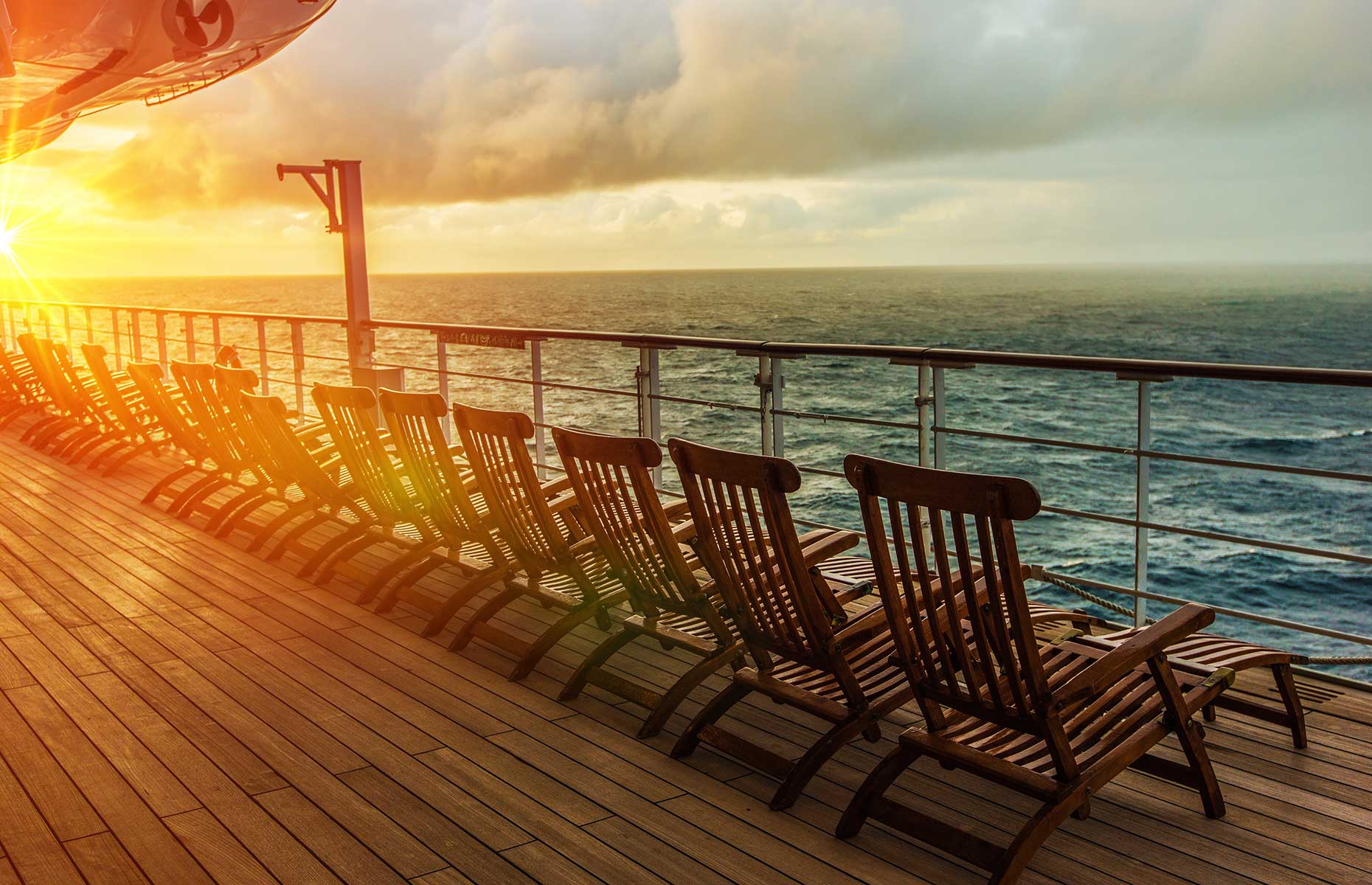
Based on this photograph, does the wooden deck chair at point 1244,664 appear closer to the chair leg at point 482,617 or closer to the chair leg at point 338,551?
the chair leg at point 482,617

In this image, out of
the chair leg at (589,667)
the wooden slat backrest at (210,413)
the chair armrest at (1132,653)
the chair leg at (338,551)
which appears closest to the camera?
the chair armrest at (1132,653)

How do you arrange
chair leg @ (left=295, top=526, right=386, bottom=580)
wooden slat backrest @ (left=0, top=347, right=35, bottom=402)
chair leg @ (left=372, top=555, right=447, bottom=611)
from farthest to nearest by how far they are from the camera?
wooden slat backrest @ (left=0, top=347, right=35, bottom=402)
chair leg @ (left=295, top=526, right=386, bottom=580)
chair leg @ (left=372, top=555, right=447, bottom=611)

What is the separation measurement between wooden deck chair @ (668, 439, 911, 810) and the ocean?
13.5 ft

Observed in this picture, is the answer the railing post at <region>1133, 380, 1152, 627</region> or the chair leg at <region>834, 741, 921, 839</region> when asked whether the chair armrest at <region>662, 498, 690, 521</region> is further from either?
the railing post at <region>1133, 380, 1152, 627</region>

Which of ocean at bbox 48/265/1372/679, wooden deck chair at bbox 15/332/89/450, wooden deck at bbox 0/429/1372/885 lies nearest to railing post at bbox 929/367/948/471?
wooden deck at bbox 0/429/1372/885

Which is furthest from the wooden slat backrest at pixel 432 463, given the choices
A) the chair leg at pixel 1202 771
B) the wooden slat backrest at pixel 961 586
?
the chair leg at pixel 1202 771

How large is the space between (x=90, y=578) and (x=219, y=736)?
2.12 metres

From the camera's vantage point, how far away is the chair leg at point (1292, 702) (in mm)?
2857

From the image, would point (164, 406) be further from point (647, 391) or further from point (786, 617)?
point (786, 617)

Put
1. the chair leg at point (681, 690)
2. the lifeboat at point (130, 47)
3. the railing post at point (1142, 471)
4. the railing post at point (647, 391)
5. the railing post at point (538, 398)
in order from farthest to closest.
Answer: the lifeboat at point (130, 47) < the railing post at point (538, 398) < the railing post at point (647, 391) < the railing post at point (1142, 471) < the chair leg at point (681, 690)

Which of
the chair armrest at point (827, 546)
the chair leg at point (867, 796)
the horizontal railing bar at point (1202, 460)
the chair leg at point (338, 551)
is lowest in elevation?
the chair leg at point (867, 796)

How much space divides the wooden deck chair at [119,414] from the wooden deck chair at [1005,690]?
5744 mm

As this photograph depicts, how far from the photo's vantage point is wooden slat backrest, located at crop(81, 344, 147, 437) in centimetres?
686

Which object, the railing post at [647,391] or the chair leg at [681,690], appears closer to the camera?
the chair leg at [681,690]
